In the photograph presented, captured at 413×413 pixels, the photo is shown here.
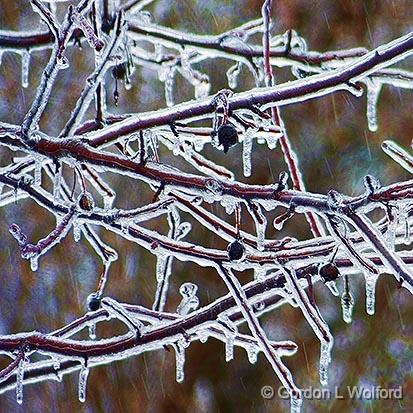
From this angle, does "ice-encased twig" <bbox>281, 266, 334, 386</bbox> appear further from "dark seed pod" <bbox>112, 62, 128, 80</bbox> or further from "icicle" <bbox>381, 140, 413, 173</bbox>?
"dark seed pod" <bbox>112, 62, 128, 80</bbox>

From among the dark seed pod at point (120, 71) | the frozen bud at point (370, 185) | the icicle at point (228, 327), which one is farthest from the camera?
the dark seed pod at point (120, 71)

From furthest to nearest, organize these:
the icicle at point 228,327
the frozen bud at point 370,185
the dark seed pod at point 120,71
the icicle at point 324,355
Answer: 1. the dark seed pod at point 120,71
2. the icicle at point 228,327
3. the icicle at point 324,355
4. the frozen bud at point 370,185

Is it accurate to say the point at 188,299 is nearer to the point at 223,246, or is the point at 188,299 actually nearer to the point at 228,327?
the point at 228,327

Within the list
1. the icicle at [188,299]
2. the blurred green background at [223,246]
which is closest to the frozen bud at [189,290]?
the icicle at [188,299]

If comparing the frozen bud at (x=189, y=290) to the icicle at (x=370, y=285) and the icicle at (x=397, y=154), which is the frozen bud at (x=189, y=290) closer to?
the icicle at (x=370, y=285)

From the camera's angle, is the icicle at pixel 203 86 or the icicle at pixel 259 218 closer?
the icicle at pixel 259 218

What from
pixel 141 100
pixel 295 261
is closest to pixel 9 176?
pixel 295 261

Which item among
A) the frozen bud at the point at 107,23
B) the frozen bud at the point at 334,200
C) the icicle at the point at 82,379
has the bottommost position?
the icicle at the point at 82,379

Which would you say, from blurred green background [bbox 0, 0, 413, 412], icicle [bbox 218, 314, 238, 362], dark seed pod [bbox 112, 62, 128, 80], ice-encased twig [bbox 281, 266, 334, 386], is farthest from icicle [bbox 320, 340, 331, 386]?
blurred green background [bbox 0, 0, 413, 412]
